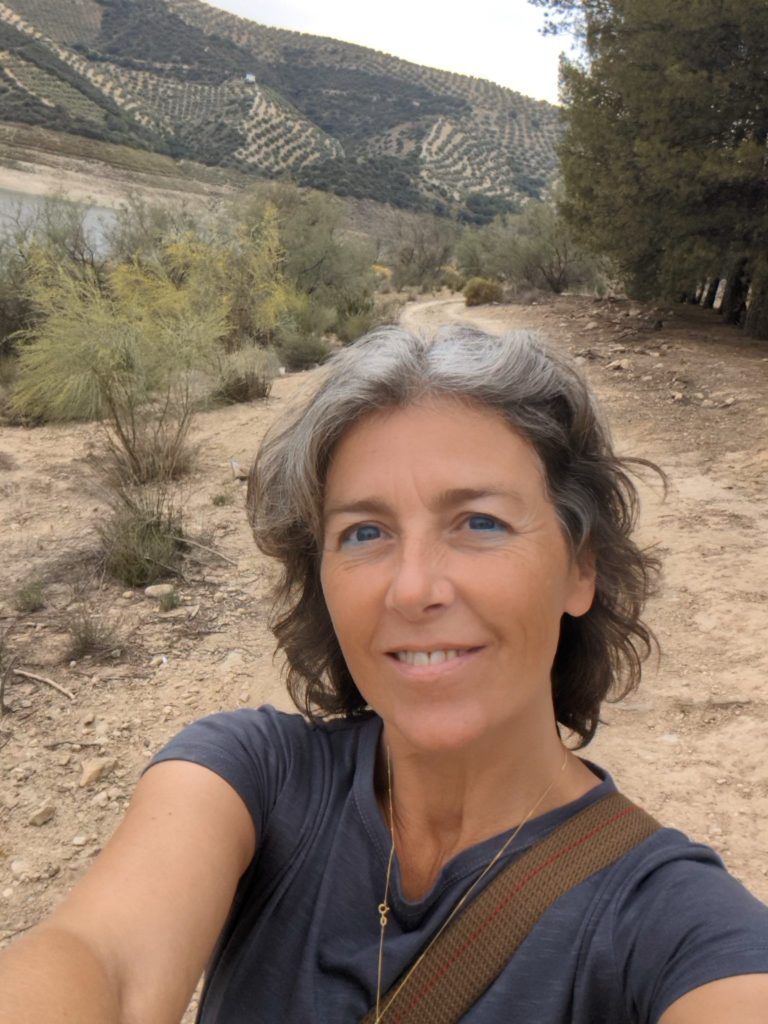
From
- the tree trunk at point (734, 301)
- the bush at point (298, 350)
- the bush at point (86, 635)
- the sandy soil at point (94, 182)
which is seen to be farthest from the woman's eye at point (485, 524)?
the sandy soil at point (94, 182)

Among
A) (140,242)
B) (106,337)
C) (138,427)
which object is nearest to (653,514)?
(138,427)

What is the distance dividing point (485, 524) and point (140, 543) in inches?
164

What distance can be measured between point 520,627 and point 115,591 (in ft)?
13.5

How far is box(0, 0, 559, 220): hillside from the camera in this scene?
52.1m

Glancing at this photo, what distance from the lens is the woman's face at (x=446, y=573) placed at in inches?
47.3

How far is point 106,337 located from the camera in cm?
745

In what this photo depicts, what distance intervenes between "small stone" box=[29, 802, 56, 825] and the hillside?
47435 mm

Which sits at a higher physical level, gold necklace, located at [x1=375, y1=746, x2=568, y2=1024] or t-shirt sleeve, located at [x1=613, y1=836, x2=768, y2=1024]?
t-shirt sleeve, located at [x1=613, y1=836, x2=768, y2=1024]

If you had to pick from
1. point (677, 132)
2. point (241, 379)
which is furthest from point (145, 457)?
point (677, 132)

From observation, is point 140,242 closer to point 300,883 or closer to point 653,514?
point 653,514

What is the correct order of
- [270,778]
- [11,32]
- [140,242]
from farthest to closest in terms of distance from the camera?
1. [11,32]
2. [140,242]
3. [270,778]

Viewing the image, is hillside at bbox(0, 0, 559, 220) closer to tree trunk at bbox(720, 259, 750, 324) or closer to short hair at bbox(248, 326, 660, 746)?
tree trunk at bbox(720, 259, 750, 324)

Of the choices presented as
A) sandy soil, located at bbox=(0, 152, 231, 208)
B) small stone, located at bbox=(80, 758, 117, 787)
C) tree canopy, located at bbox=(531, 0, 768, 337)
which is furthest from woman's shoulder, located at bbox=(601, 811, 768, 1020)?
sandy soil, located at bbox=(0, 152, 231, 208)

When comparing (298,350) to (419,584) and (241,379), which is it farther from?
(419,584)
